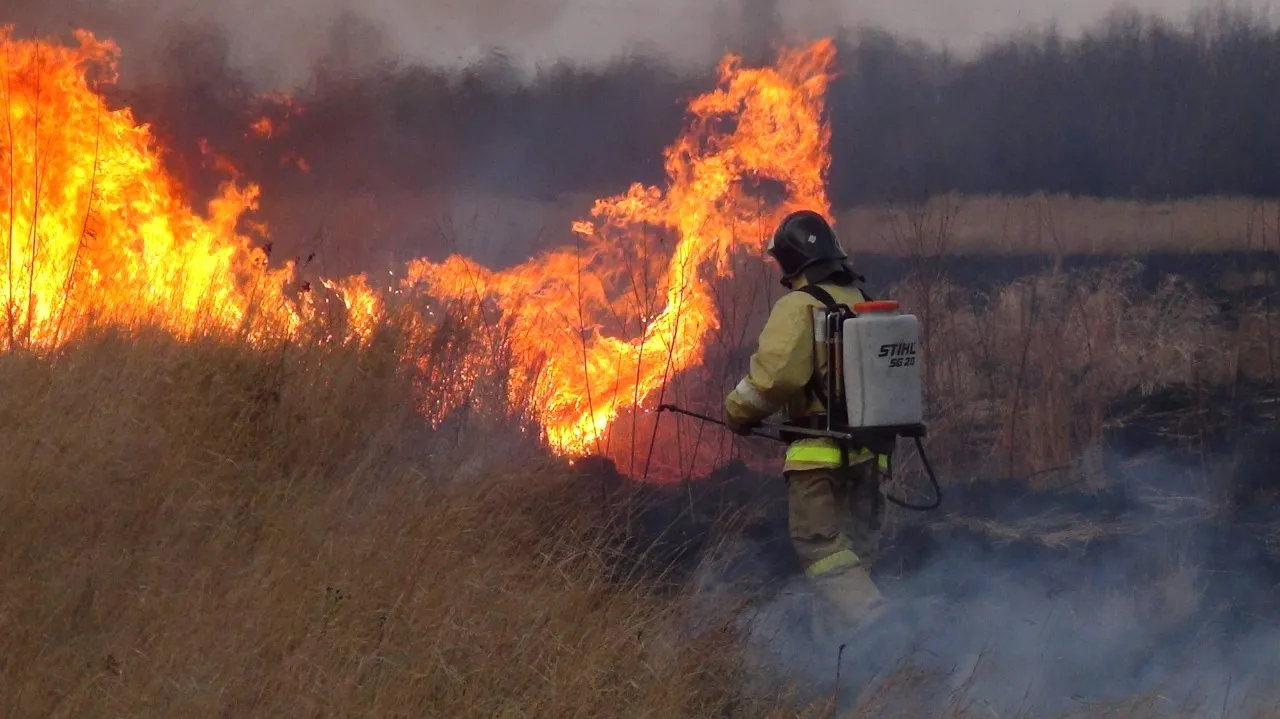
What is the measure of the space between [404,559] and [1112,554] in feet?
12.4

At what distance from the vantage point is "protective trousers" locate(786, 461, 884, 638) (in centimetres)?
511

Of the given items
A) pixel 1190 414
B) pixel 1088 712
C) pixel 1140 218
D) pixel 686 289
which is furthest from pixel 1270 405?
pixel 1088 712

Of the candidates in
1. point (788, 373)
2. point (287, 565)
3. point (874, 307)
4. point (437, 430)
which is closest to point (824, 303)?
point (874, 307)

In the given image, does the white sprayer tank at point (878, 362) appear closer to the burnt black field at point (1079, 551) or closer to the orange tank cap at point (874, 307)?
the orange tank cap at point (874, 307)

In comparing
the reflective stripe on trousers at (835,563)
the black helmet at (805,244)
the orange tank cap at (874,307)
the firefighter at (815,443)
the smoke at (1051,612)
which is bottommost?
the smoke at (1051,612)

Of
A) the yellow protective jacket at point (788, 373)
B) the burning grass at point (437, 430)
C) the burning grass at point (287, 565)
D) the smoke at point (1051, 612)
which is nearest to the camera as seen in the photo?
the burning grass at point (287, 565)

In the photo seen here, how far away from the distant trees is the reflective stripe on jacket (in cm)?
395

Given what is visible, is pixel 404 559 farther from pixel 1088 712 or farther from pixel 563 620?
pixel 1088 712

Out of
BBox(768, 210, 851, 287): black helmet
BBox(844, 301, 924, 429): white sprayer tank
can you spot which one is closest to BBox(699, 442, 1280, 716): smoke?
BBox(844, 301, 924, 429): white sprayer tank

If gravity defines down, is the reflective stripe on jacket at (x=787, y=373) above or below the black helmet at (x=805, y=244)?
below

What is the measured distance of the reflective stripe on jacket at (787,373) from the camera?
505 centimetres

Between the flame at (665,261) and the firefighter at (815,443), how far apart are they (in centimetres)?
235

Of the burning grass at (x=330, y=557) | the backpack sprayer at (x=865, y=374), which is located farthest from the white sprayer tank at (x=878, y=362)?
the burning grass at (x=330, y=557)

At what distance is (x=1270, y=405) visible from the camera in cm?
909
